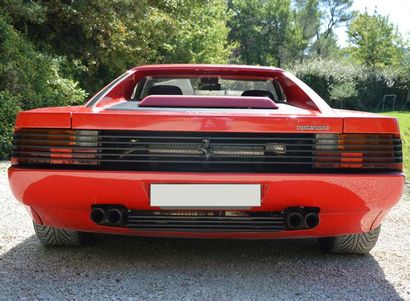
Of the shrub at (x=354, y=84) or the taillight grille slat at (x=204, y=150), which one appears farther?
the shrub at (x=354, y=84)

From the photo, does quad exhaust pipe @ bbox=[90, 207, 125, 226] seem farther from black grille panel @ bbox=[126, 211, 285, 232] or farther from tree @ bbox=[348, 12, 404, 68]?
tree @ bbox=[348, 12, 404, 68]

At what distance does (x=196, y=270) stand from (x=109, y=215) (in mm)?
659

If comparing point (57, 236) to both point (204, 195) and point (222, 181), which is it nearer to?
point (204, 195)

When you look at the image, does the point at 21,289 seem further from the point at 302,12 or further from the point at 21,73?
the point at 302,12

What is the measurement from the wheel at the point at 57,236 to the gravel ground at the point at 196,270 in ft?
0.20

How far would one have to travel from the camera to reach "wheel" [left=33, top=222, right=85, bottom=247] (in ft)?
11.0

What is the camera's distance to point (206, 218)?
282 cm

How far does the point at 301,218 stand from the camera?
2811mm

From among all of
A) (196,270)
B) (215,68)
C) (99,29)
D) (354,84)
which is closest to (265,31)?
(354,84)

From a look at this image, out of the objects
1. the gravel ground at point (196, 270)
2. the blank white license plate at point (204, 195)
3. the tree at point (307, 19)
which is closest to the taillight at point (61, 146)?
the blank white license plate at point (204, 195)

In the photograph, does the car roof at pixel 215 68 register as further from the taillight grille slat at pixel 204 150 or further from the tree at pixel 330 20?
the tree at pixel 330 20

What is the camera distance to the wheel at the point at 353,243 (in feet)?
10.9

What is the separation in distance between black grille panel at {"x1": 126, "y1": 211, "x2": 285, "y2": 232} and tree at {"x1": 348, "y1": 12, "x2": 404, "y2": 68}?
167 ft

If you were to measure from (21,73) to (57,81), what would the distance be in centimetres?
127
